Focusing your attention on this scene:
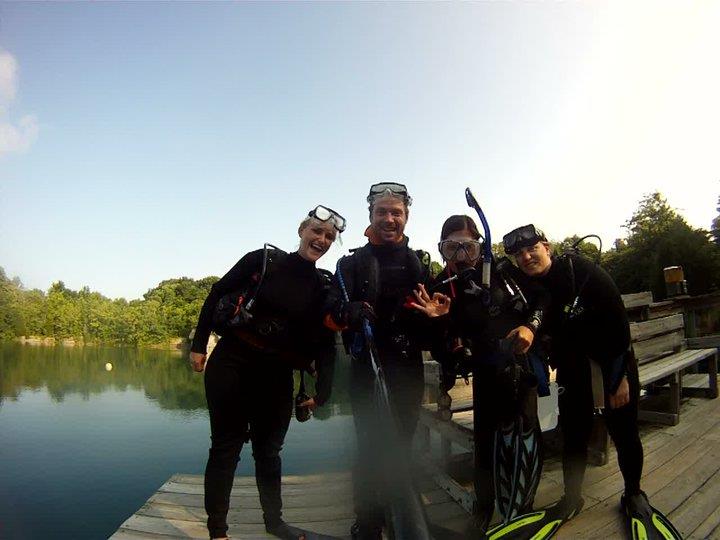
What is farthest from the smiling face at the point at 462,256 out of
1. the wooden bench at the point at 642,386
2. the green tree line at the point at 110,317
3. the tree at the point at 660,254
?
the green tree line at the point at 110,317

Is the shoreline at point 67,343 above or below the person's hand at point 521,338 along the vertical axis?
below

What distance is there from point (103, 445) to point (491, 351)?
98.8 feet

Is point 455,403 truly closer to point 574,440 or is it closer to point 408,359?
point 574,440

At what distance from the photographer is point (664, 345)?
5.23 m

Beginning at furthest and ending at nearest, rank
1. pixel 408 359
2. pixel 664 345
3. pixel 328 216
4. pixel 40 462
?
pixel 40 462 < pixel 664 345 < pixel 328 216 < pixel 408 359

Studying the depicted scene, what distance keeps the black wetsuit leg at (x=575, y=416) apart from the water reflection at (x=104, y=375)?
69.5ft

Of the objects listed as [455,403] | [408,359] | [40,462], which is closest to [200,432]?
[40,462]

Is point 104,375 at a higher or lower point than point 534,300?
lower

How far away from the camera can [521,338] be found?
2.44m

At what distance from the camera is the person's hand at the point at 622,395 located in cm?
272

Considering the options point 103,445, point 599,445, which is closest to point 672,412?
point 599,445

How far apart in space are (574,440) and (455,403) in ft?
5.95

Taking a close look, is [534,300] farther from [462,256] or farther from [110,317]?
[110,317]

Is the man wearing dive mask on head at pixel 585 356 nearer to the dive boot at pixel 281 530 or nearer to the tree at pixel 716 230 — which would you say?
the dive boot at pixel 281 530
